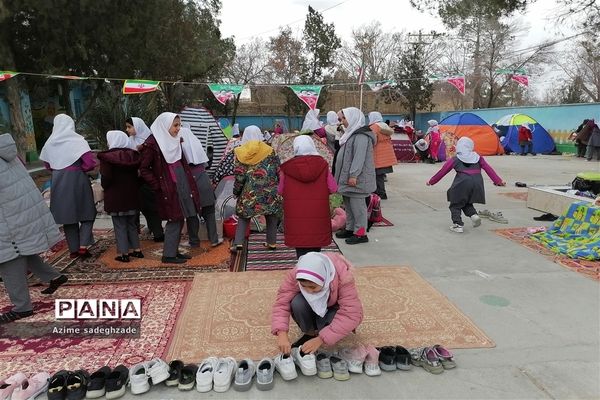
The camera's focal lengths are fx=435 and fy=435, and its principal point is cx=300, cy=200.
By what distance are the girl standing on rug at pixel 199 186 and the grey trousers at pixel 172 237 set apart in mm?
332

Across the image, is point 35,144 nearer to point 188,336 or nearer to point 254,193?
point 254,193

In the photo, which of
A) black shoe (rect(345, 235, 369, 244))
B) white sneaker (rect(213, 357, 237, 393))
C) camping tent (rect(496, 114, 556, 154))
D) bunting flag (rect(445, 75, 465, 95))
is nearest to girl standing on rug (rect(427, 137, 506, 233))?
black shoe (rect(345, 235, 369, 244))

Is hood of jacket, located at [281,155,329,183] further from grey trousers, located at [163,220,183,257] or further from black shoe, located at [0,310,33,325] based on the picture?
black shoe, located at [0,310,33,325]

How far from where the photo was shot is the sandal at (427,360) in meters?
2.54

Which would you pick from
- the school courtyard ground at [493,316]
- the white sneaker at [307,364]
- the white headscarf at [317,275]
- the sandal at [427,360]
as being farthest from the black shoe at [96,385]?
the sandal at [427,360]

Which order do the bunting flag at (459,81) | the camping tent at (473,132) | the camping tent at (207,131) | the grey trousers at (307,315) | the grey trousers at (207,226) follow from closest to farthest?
1. the grey trousers at (307,315)
2. the grey trousers at (207,226)
3. the camping tent at (207,131)
4. the bunting flag at (459,81)
5. the camping tent at (473,132)

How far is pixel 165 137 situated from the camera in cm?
420

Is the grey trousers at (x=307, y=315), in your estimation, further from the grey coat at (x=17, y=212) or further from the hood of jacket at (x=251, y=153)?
the hood of jacket at (x=251, y=153)

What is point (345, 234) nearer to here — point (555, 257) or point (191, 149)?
point (191, 149)

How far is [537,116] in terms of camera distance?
17.3 meters

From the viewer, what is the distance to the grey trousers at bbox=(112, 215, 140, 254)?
4457 mm

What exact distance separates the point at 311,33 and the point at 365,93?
634cm

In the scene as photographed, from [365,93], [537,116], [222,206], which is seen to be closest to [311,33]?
[365,93]

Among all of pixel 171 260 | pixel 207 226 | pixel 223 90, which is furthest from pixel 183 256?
pixel 223 90
